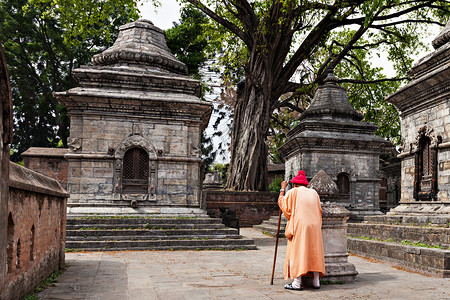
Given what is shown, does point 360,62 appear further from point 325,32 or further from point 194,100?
point 194,100

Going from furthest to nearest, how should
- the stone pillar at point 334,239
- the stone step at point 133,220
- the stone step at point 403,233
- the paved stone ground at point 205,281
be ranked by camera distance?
the stone step at point 133,220
the stone step at point 403,233
the stone pillar at point 334,239
the paved stone ground at point 205,281

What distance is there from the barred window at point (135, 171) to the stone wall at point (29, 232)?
5.06 metres

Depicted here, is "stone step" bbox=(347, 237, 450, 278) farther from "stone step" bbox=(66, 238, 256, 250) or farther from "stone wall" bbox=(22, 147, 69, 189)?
"stone wall" bbox=(22, 147, 69, 189)

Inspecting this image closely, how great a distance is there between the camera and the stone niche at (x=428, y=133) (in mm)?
9953

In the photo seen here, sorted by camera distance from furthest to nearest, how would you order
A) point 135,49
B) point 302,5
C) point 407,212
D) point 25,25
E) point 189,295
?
1. point 25,25
2. point 302,5
3. point 135,49
4. point 407,212
5. point 189,295

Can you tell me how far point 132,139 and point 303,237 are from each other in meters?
7.65

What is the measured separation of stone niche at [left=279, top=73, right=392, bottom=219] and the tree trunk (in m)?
1.56

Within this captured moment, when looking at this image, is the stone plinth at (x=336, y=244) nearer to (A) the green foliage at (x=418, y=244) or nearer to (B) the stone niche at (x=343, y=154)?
(A) the green foliage at (x=418, y=244)

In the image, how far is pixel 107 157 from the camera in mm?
11969

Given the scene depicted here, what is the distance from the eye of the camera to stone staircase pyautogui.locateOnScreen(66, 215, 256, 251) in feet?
33.2

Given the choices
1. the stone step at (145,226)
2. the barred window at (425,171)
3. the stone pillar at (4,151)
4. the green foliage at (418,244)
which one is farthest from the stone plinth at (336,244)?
the stone step at (145,226)

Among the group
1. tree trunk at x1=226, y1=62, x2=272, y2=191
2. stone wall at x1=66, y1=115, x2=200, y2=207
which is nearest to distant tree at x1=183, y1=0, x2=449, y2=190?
tree trunk at x1=226, y1=62, x2=272, y2=191

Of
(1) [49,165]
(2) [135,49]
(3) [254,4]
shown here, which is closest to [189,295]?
(2) [135,49]

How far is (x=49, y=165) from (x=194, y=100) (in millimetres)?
9939
